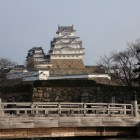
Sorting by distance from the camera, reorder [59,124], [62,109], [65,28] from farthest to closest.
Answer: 1. [65,28]
2. [62,109]
3. [59,124]

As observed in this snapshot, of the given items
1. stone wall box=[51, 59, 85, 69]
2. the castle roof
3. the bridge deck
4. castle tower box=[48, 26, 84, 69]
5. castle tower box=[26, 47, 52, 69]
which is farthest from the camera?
the castle roof

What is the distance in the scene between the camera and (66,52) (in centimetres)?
9794

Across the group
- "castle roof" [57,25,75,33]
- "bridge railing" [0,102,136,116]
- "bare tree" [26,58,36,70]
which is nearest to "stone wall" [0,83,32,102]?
"bridge railing" [0,102,136,116]

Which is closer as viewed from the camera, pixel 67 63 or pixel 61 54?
pixel 67 63

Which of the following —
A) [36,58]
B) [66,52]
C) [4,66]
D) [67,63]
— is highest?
[66,52]

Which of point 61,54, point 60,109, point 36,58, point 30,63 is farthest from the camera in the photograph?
point 36,58

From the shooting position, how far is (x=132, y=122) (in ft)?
63.9

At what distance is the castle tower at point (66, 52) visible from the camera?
95338mm

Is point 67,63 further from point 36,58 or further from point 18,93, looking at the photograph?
point 18,93

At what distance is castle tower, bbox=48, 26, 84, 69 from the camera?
3753 inches

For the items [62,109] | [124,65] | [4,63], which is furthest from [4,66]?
[62,109]

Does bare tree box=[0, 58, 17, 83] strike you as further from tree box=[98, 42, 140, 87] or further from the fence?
the fence

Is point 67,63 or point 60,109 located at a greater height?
point 67,63

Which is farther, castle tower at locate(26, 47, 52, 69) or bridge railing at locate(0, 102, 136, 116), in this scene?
castle tower at locate(26, 47, 52, 69)
